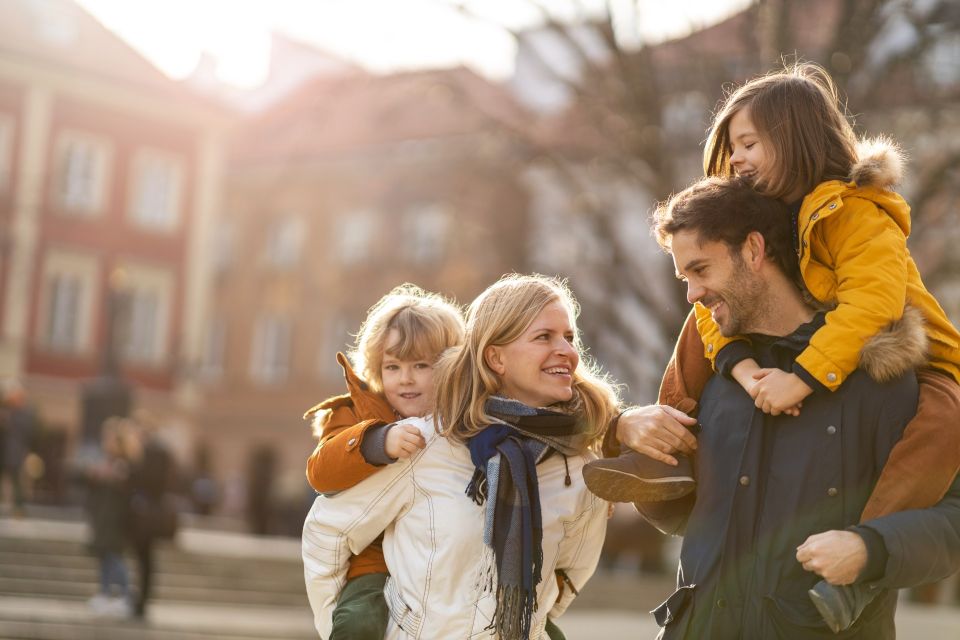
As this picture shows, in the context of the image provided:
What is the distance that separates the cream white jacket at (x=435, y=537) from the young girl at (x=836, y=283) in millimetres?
499

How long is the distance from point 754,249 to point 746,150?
300 millimetres

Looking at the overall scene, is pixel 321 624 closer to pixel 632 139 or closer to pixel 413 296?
pixel 413 296

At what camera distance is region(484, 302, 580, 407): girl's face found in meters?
4.05

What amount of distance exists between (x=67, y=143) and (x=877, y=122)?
103 ft

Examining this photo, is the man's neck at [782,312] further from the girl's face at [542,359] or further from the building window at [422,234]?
the building window at [422,234]

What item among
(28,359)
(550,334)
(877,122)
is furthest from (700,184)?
(28,359)

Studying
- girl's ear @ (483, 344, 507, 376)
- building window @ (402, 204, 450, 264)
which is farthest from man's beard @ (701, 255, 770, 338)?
building window @ (402, 204, 450, 264)

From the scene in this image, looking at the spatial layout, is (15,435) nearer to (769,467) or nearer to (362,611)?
(362,611)

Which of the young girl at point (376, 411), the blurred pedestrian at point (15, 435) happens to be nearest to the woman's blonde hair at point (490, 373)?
the young girl at point (376, 411)

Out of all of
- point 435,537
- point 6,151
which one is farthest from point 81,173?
point 435,537

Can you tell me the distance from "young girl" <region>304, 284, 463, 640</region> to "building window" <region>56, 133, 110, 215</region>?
3785cm

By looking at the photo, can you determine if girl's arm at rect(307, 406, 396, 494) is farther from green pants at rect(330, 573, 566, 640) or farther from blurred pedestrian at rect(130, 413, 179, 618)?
blurred pedestrian at rect(130, 413, 179, 618)

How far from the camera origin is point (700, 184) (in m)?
3.60

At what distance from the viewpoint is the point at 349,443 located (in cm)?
411
